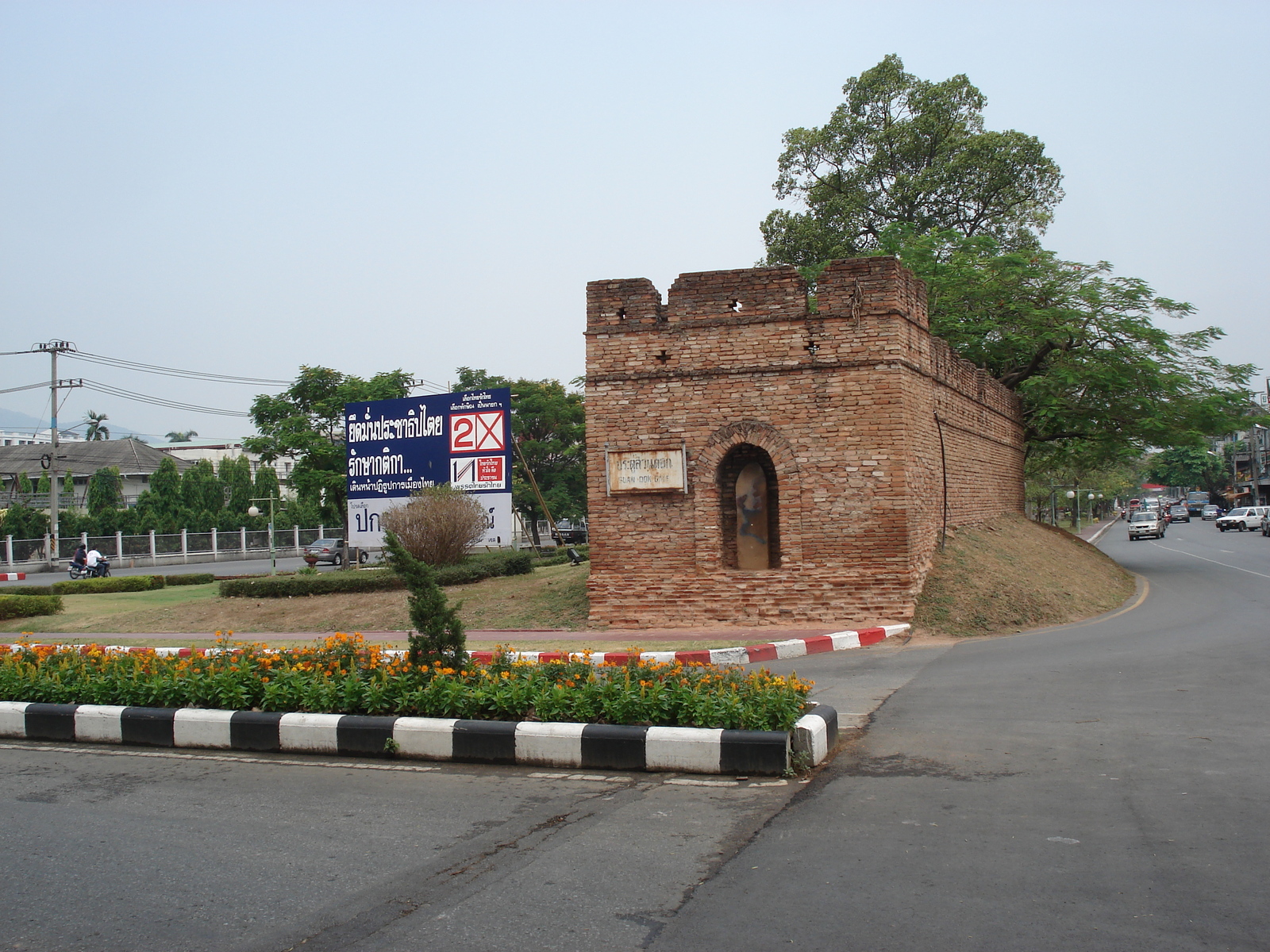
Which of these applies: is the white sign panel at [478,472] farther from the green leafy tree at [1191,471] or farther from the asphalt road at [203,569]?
the green leafy tree at [1191,471]

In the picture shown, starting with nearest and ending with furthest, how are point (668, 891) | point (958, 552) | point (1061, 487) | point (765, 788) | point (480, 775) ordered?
1. point (668, 891)
2. point (765, 788)
3. point (480, 775)
4. point (958, 552)
5. point (1061, 487)

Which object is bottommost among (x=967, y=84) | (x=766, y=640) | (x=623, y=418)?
(x=766, y=640)

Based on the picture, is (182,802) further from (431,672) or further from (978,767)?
(978,767)

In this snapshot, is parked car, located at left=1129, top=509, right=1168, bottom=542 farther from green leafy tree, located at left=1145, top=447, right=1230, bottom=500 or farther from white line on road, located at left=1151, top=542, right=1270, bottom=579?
green leafy tree, located at left=1145, top=447, right=1230, bottom=500

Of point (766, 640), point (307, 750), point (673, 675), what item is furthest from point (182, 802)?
point (766, 640)

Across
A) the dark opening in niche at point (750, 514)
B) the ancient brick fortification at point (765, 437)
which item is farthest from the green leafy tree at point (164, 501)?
the dark opening in niche at point (750, 514)

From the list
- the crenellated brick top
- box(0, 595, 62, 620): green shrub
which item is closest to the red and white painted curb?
the crenellated brick top

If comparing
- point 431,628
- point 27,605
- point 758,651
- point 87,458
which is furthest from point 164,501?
point 431,628

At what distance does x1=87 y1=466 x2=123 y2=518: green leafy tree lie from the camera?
5440 cm

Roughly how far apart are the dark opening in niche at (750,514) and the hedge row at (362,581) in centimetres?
561

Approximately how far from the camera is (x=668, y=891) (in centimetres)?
402

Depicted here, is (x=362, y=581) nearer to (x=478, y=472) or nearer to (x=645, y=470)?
(x=478, y=472)

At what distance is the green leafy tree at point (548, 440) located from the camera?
1822 inches

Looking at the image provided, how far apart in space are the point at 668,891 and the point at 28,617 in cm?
1920
